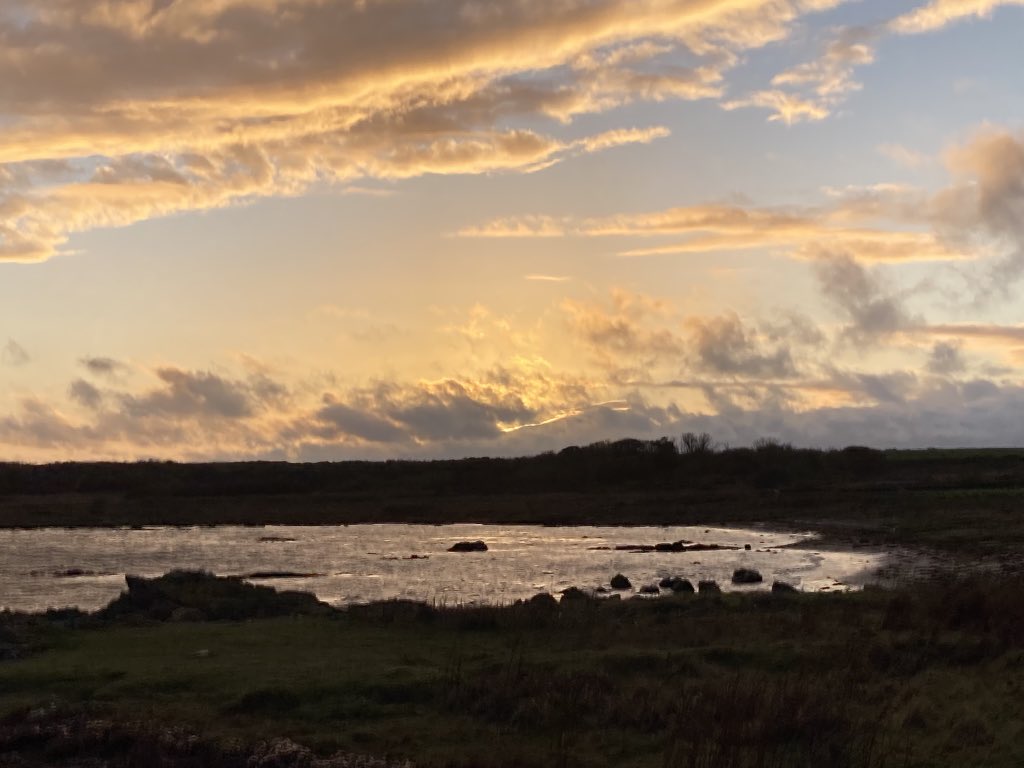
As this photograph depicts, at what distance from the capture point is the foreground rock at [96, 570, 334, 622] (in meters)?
32.1

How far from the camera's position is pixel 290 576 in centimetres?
5569

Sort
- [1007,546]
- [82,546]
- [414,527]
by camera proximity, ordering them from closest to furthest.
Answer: [1007,546]
[82,546]
[414,527]

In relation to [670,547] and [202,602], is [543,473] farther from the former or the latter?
[202,602]

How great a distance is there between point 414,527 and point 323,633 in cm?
7932

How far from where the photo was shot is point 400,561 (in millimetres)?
63938

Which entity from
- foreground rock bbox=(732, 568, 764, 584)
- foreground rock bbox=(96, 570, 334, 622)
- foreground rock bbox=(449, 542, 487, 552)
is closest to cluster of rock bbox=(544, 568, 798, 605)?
foreground rock bbox=(732, 568, 764, 584)

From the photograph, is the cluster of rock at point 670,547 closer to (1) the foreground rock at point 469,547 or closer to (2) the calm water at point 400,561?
(2) the calm water at point 400,561

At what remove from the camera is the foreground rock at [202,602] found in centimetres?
3212

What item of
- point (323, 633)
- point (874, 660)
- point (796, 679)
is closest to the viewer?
point (796, 679)

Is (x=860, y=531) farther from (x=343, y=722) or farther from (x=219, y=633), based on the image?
(x=343, y=722)

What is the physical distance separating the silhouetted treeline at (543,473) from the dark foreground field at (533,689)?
115316 mm

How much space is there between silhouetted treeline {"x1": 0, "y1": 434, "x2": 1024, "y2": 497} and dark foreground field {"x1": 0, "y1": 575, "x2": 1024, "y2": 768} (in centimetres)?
11532

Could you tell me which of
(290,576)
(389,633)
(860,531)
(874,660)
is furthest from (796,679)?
(860,531)

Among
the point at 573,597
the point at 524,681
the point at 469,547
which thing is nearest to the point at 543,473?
the point at 469,547
